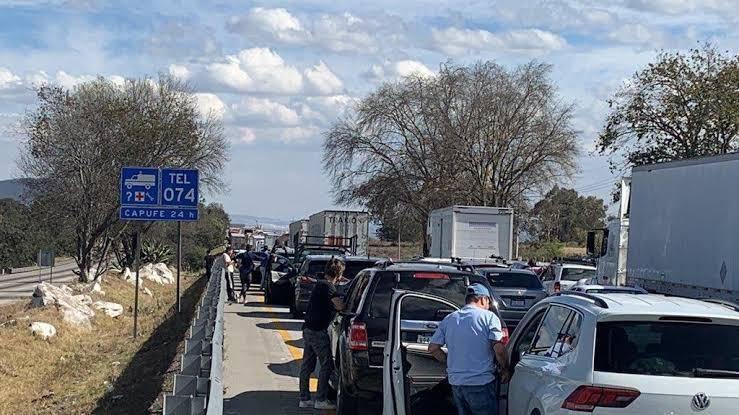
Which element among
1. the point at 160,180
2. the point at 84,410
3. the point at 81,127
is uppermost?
the point at 81,127

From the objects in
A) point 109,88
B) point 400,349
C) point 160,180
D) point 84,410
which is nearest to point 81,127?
point 109,88

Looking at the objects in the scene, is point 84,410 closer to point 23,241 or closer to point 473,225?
point 473,225

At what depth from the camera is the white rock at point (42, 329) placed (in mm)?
23875

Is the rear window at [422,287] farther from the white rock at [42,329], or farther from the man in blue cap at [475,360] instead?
the white rock at [42,329]

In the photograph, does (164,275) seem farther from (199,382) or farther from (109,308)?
(199,382)

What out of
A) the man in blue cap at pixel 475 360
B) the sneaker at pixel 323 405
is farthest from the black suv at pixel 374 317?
the man in blue cap at pixel 475 360

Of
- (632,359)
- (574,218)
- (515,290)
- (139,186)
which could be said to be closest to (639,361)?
(632,359)

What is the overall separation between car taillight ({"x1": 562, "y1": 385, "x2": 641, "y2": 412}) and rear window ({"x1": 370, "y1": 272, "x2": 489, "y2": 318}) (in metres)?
4.49

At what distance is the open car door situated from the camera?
8617mm

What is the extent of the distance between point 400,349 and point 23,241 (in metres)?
88.0

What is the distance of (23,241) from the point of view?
299ft

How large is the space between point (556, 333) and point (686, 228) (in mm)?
9754

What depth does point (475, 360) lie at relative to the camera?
825 cm

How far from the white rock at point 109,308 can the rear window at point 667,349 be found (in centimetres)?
2548
